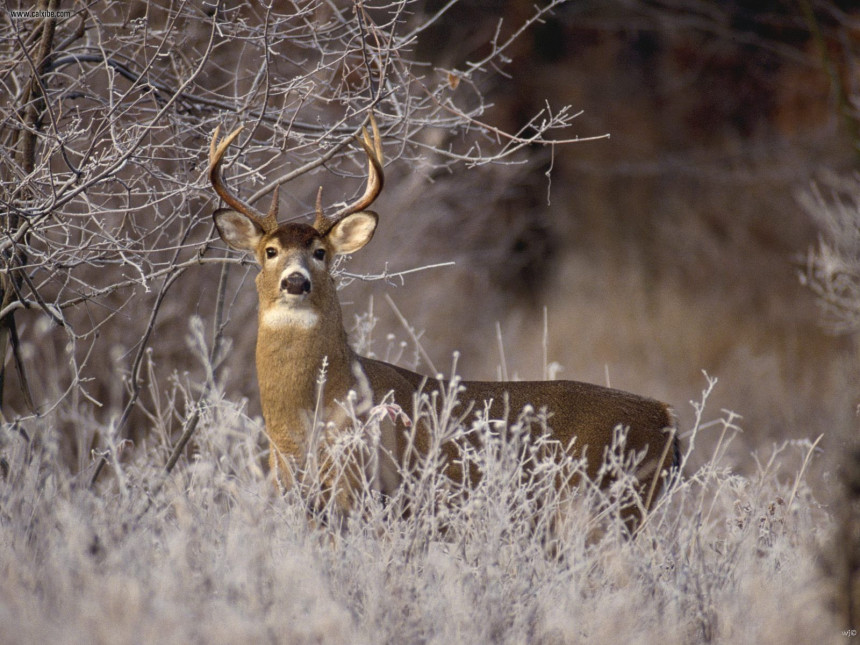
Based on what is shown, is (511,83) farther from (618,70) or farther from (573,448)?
(573,448)

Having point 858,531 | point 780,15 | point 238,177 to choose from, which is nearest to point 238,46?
point 238,177

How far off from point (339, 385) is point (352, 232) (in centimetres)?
76

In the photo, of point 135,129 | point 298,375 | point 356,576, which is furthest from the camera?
point 135,129

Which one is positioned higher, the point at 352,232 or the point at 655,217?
the point at 352,232

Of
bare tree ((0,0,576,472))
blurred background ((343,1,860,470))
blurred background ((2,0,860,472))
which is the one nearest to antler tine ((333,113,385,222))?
bare tree ((0,0,576,472))

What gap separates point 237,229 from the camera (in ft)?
17.2

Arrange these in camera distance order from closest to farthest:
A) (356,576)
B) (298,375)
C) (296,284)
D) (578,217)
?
(356,576) < (296,284) < (298,375) < (578,217)

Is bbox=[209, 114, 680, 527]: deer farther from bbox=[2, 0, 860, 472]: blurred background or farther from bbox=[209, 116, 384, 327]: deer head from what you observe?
bbox=[2, 0, 860, 472]: blurred background

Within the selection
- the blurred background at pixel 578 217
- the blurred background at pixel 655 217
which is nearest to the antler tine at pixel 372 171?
the blurred background at pixel 578 217

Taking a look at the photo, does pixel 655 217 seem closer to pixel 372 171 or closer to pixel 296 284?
pixel 372 171

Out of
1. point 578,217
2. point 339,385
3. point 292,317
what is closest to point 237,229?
point 292,317

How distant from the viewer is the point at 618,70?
696 inches

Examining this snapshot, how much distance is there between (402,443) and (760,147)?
1185 centimetres

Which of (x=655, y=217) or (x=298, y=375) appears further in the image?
(x=655, y=217)
